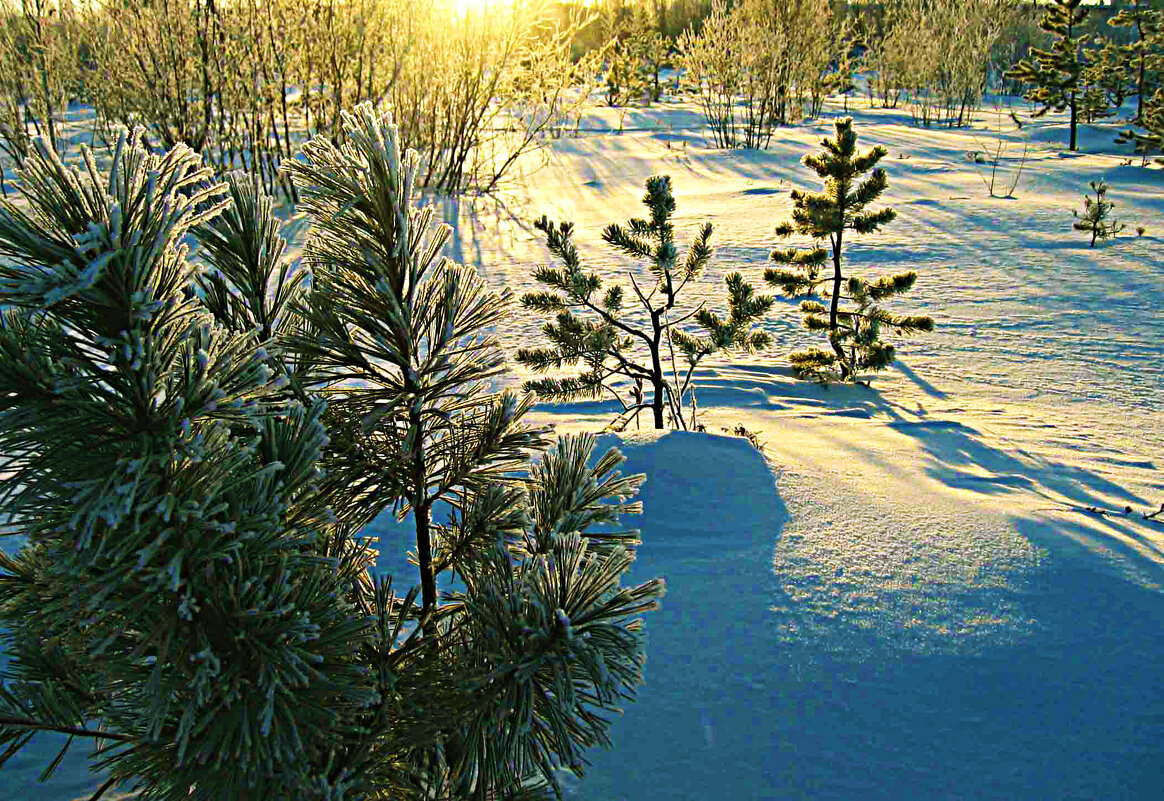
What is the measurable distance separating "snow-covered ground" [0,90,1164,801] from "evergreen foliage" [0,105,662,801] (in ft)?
2.06

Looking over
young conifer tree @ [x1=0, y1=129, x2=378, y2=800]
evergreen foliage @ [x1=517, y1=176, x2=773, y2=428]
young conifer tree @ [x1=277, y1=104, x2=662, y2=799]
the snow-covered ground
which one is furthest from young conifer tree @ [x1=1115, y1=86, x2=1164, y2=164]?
young conifer tree @ [x1=0, y1=129, x2=378, y2=800]

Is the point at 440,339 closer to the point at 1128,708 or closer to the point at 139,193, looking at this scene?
the point at 139,193

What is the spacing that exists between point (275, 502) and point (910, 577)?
1.88 m

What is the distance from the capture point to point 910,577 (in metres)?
2.16

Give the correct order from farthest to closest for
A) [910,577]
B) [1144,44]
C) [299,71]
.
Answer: [1144,44], [299,71], [910,577]

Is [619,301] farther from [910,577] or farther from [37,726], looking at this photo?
[37,726]

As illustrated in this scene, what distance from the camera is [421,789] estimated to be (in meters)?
1.16

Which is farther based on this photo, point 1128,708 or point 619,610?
point 1128,708

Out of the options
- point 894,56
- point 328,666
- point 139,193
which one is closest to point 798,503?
point 328,666

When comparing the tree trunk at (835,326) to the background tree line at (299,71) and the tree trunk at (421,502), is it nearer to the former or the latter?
the background tree line at (299,71)

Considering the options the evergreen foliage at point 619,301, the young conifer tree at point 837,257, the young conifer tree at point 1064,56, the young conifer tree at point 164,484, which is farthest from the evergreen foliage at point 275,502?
the young conifer tree at point 1064,56

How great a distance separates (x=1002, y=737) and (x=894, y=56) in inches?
969

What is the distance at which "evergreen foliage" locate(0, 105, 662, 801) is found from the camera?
79 centimetres

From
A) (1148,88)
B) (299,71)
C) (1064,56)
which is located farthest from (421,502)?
(1148,88)
